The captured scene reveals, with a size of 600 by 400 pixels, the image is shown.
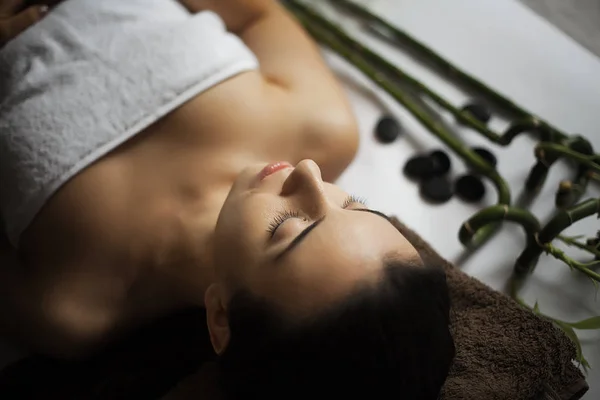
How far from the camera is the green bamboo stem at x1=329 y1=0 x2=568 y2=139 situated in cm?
100

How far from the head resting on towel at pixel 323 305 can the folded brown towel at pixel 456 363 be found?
0.15 m

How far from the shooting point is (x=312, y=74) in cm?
86

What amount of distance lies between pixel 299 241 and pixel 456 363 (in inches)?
11.6

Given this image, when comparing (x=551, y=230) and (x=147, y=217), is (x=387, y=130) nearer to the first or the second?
(x=551, y=230)

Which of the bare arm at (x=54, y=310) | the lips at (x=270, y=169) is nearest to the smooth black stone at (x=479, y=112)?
the lips at (x=270, y=169)

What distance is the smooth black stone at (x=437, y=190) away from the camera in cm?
96

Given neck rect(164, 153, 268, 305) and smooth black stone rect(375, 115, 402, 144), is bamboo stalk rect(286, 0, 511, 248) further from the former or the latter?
neck rect(164, 153, 268, 305)

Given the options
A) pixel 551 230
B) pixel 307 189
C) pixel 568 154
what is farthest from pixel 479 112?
pixel 307 189

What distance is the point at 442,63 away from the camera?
3.51 ft

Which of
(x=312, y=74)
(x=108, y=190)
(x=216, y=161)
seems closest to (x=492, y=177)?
(x=312, y=74)

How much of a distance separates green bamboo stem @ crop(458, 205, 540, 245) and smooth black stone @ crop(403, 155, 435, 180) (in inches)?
5.2

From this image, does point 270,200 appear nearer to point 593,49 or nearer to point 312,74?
point 312,74

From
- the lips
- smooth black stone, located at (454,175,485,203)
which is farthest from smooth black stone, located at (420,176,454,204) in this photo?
the lips

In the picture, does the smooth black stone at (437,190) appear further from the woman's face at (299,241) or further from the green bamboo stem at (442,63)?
the woman's face at (299,241)
